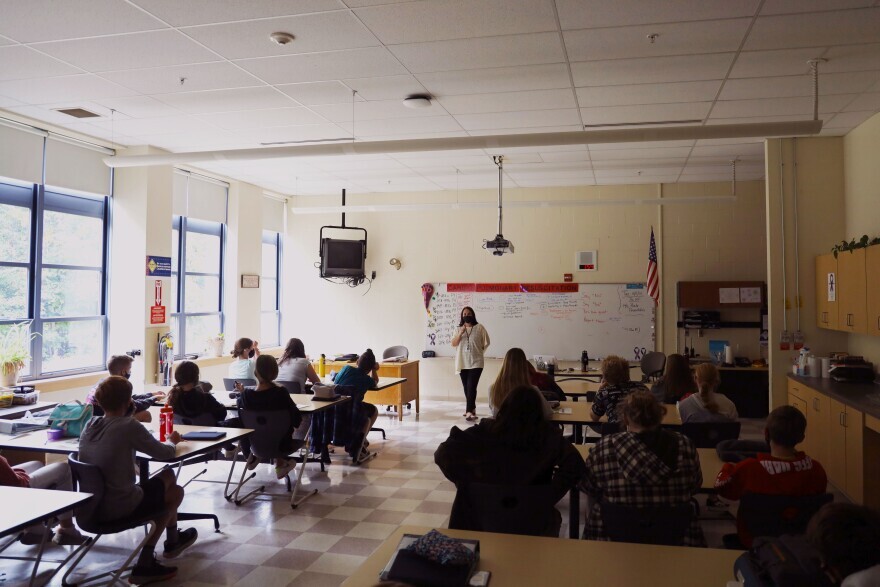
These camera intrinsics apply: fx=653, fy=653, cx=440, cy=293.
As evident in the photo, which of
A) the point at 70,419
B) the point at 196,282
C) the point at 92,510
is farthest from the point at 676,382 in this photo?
the point at 196,282

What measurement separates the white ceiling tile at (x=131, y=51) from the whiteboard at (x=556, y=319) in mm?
6253

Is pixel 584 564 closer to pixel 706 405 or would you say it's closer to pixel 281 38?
pixel 706 405

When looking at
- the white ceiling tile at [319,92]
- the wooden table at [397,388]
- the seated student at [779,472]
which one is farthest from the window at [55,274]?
the seated student at [779,472]

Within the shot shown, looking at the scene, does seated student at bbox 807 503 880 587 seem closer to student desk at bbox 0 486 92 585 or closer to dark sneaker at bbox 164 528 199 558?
student desk at bbox 0 486 92 585

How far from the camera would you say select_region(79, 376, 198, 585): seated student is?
134 inches

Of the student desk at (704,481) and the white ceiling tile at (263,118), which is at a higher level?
the white ceiling tile at (263,118)

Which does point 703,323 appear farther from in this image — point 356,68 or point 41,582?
point 41,582

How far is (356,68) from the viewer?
4887mm

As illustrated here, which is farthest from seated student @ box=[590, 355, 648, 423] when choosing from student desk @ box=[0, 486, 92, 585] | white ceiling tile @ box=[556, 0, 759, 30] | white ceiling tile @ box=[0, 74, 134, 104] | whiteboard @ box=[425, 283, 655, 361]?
whiteboard @ box=[425, 283, 655, 361]

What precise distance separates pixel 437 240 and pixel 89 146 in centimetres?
511

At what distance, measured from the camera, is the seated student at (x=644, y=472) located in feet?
8.96

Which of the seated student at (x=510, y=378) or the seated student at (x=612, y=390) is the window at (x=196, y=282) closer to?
the seated student at (x=510, y=378)

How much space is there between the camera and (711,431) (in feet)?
13.6

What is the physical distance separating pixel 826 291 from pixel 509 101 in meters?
3.62
